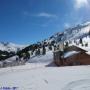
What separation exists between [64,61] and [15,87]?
43.9 metres

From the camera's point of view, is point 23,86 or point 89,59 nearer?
point 23,86

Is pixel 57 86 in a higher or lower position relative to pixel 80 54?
lower

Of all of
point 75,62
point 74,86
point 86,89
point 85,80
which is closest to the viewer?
point 86,89

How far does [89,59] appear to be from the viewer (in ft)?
179

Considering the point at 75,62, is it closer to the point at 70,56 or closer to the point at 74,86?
the point at 70,56

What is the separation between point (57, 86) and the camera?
13156 millimetres

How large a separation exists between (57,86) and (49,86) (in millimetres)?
508

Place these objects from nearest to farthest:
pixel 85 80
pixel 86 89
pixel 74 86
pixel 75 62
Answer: pixel 86 89, pixel 74 86, pixel 85 80, pixel 75 62


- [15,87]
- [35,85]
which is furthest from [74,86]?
[15,87]

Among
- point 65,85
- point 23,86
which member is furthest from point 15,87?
point 65,85

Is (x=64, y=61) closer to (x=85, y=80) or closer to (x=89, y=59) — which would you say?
(x=89, y=59)

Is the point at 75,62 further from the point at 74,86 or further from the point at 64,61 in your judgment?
the point at 74,86

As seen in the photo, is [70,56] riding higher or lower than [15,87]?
higher

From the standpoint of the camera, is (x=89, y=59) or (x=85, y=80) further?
(x=89, y=59)
